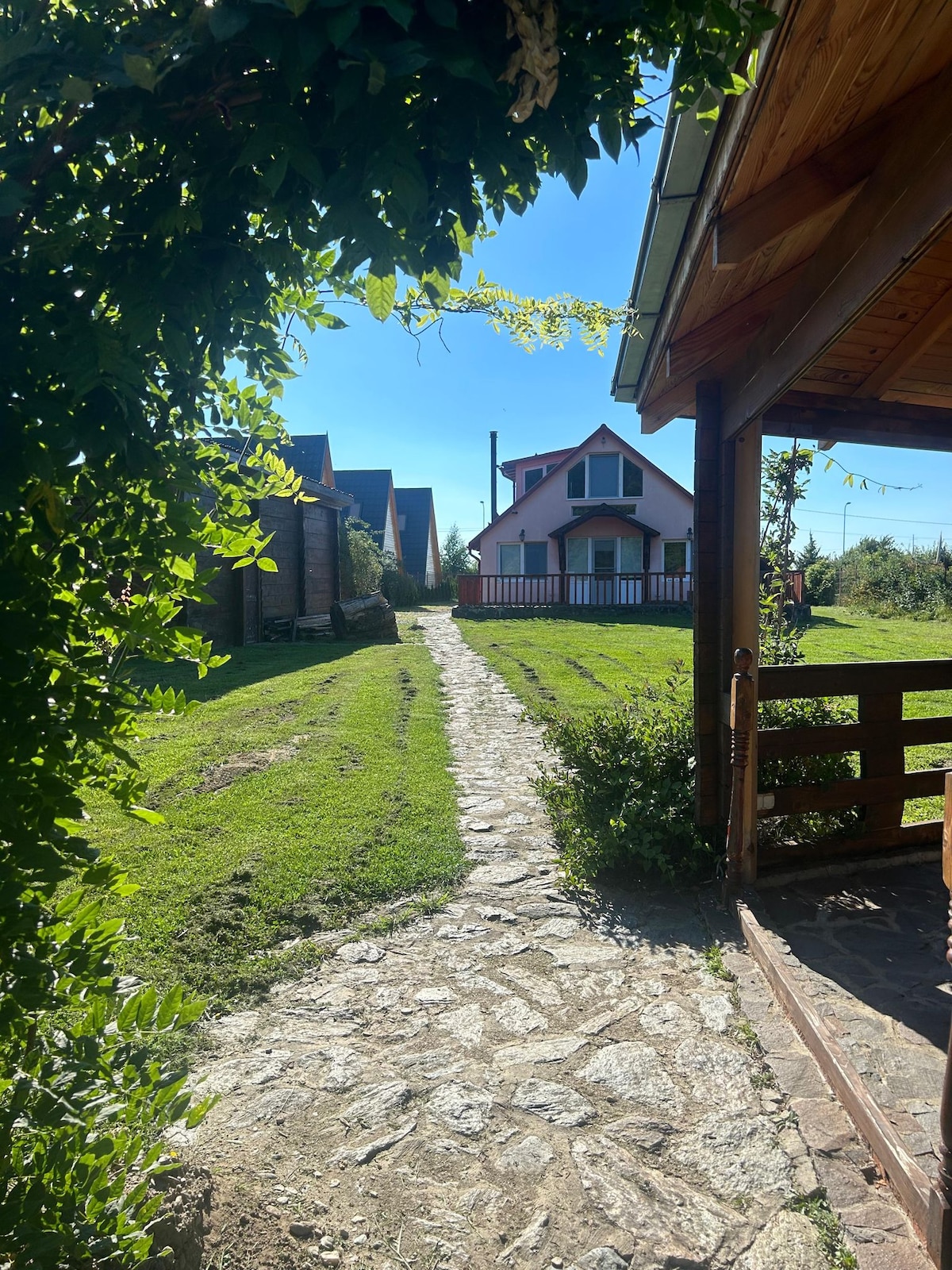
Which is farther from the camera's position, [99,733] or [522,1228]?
[522,1228]

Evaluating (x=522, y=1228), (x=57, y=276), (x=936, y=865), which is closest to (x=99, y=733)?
(x=57, y=276)

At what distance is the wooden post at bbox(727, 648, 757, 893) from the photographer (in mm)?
3795

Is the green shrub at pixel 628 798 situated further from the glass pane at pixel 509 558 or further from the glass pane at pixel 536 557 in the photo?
the glass pane at pixel 509 558

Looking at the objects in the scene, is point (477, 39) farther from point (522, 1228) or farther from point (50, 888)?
Result: point (522, 1228)

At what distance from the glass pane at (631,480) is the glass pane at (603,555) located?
6.00 ft

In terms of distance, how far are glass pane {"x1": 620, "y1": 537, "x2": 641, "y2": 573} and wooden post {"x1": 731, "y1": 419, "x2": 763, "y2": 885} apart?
864 inches

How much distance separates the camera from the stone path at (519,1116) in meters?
1.95

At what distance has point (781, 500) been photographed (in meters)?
6.25

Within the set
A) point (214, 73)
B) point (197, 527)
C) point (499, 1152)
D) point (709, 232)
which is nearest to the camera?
point (214, 73)

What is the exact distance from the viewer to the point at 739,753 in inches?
150

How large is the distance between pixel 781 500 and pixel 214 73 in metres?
5.92

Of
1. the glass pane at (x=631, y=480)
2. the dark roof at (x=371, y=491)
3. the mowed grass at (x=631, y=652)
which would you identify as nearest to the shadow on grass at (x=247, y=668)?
the mowed grass at (x=631, y=652)

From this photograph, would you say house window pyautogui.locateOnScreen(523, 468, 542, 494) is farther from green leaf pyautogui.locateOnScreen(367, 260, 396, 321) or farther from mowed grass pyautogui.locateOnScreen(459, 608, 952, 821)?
green leaf pyautogui.locateOnScreen(367, 260, 396, 321)

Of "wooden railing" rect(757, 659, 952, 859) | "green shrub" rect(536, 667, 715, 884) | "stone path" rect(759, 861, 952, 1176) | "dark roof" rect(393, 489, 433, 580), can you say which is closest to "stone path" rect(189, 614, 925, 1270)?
"stone path" rect(759, 861, 952, 1176)
